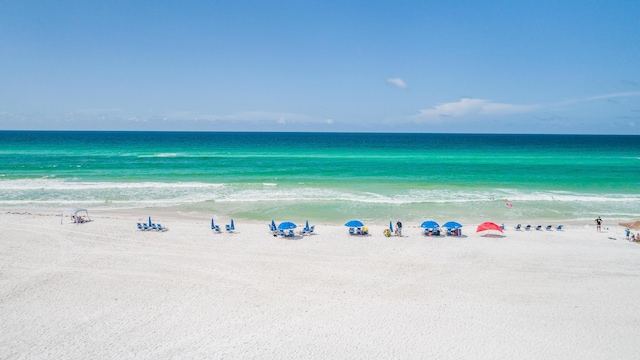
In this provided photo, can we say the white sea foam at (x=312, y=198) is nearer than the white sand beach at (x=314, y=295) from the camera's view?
No

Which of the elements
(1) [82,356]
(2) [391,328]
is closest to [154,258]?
(1) [82,356]

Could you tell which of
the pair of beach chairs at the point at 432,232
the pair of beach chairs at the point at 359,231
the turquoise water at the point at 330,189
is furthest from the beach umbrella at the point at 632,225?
the pair of beach chairs at the point at 359,231

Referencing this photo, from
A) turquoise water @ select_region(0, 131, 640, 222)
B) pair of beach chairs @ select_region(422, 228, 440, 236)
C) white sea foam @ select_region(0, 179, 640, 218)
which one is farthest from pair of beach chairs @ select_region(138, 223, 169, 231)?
pair of beach chairs @ select_region(422, 228, 440, 236)

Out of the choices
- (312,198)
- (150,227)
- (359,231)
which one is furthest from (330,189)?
(150,227)

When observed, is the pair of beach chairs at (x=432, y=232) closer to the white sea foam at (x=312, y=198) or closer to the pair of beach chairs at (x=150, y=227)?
the white sea foam at (x=312, y=198)

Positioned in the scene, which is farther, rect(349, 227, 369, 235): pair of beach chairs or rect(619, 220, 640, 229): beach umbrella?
rect(619, 220, 640, 229): beach umbrella

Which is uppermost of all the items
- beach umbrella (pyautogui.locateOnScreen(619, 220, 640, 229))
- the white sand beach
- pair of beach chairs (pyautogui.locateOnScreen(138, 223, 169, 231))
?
beach umbrella (pyautogui.locateOnScreen(619, 220, 640, 229))

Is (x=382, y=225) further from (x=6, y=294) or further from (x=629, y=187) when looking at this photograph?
(x=629, y=187)

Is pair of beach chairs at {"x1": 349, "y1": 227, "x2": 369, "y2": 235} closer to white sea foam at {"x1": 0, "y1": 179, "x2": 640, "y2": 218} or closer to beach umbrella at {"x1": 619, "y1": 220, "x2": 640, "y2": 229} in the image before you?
white sea foam at {"x1": 0, "y1": 179, "x2": 640, "y2": 218}
